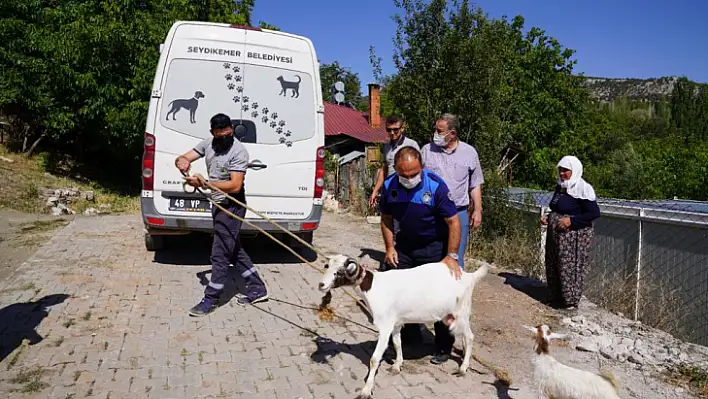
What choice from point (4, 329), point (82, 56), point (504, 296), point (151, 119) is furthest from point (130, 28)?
point (504, 296)

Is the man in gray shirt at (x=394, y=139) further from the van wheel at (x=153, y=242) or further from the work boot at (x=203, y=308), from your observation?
the van wheel at (x=153, y=242)

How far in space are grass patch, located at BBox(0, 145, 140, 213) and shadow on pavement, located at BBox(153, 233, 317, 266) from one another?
18.8 ft

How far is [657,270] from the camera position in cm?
643

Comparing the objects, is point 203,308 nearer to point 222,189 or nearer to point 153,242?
point 222,189

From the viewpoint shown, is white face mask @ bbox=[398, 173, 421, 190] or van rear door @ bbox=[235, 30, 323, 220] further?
van rear door @ bbox=[235, 30, 323, 220]

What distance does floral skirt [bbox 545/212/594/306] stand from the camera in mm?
5809

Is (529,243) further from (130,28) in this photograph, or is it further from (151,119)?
(130,28)

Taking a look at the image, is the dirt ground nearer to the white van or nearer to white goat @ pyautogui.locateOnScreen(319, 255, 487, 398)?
the white van

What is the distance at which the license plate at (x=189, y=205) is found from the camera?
6465mm

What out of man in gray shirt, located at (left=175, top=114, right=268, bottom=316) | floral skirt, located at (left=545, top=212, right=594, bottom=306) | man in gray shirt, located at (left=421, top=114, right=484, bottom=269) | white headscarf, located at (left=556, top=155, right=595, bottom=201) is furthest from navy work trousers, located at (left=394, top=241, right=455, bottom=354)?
white headscarf, located at (left=556, top=155, right=595, bottom=201)

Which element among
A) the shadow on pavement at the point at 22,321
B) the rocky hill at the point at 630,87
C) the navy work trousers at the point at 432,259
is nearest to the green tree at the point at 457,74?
the navy work trousers at the point at 432,259

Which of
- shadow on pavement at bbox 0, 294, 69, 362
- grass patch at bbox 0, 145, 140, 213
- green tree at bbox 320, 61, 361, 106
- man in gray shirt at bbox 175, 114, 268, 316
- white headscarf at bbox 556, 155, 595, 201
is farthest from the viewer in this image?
green tree at bbox 320, 61, 361, 106

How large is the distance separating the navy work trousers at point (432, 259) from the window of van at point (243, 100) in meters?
3.10

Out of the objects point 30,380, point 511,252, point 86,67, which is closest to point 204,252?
point 30,380
